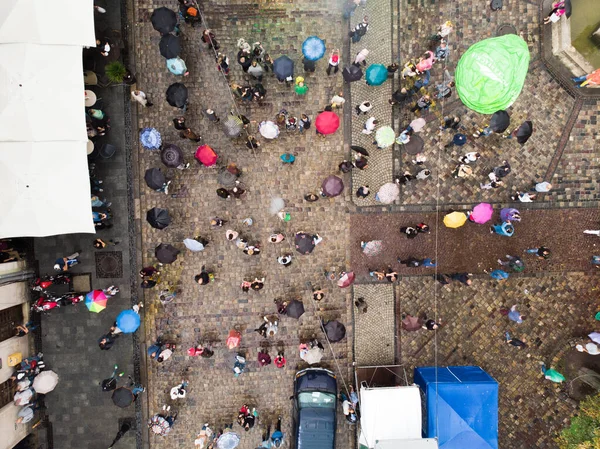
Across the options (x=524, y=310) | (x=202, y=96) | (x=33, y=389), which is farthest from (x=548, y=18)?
(x=33, y=389)

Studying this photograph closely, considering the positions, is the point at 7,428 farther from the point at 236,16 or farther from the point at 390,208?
the point at 236,16

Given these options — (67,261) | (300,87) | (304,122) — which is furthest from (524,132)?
(67,261)

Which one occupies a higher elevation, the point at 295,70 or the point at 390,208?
the point at 295,70

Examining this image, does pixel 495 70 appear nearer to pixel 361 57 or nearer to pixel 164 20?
pixel 361 57

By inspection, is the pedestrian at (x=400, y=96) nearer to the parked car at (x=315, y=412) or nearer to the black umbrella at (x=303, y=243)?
the black umbrella at (x=303, y=243)

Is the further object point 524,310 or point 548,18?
point 524,310

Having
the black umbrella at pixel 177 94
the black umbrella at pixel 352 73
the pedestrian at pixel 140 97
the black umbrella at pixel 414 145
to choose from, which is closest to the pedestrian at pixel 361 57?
the black umbrella at pixel 352 73
